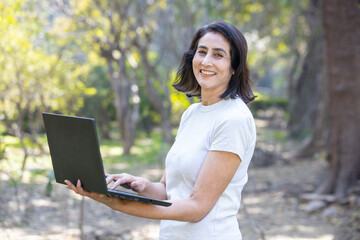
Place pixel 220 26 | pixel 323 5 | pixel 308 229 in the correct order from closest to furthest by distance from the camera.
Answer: pixel 220 26
pixel 308 229
pixel 323 5

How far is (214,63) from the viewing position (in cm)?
177

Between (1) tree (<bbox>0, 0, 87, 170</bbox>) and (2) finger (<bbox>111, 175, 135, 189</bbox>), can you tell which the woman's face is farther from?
(1) tree (<bbox>0, 0, 87, 170</bbox>)

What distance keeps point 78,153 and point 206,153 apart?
49 cm

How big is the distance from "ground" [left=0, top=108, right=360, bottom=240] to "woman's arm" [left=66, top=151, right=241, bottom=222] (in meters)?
2.46

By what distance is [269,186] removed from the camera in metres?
7.32

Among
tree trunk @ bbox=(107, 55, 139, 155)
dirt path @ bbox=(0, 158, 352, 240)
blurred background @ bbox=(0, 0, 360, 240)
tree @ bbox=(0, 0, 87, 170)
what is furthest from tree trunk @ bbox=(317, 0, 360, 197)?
tree trunk @ bbox=(107, 55, 139, 155)

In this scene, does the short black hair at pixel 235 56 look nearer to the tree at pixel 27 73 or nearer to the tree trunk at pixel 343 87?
the tree at pixel 27 73

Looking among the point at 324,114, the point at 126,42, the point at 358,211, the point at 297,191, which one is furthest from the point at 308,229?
the point at 126,42

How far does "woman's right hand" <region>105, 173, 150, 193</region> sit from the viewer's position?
66.5 inches

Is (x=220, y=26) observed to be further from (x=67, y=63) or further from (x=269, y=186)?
(x=67, y=63)

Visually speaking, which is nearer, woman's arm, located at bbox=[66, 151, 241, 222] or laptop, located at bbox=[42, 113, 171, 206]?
laptop, located at bbox=[42, 113, 171, 206]

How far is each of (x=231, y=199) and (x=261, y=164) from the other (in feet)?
25.3

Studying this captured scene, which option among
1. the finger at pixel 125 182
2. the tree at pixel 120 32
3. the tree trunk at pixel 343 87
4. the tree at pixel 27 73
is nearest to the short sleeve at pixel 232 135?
the finger at pixel 125 182

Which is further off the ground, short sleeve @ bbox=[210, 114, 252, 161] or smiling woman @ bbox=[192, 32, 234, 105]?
smiling woman @ bbox=[192, 32, 234, 105]
